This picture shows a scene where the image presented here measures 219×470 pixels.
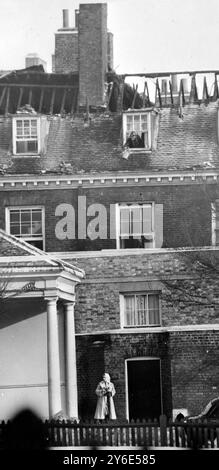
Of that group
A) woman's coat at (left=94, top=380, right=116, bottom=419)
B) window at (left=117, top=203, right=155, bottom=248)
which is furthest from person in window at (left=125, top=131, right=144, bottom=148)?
woman's coat at (left=94, top=380, right=116, bottom=419)

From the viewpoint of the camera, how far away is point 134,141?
122 ft

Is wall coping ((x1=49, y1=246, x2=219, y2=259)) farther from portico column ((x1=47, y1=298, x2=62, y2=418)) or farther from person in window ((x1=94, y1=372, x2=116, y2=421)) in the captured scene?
portico column ((x1=47, y1=298, x2=62, y2=418))

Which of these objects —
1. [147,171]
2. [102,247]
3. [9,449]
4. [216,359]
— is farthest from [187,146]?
[9,449]

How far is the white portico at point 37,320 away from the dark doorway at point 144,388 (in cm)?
199

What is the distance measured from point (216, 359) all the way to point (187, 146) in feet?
24.6

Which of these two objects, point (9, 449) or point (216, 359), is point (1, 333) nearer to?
point (216, 359)

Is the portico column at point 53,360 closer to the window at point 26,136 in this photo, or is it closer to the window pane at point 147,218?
the window pane at point 147,218

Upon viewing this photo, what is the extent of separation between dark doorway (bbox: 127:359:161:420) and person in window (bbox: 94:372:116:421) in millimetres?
982

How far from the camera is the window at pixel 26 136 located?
37.2 metres

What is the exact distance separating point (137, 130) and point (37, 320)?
9079 millimetres

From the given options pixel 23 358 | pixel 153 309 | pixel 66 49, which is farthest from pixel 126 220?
pixel 66 49

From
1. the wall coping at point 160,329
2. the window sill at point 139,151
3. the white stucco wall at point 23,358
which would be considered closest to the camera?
the white stucco wall at point 23,358

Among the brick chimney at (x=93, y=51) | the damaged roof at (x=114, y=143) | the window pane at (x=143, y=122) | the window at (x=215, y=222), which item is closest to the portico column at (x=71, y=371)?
the window at (x=215, y=222)

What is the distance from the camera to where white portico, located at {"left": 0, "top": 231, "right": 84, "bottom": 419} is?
2942cm
